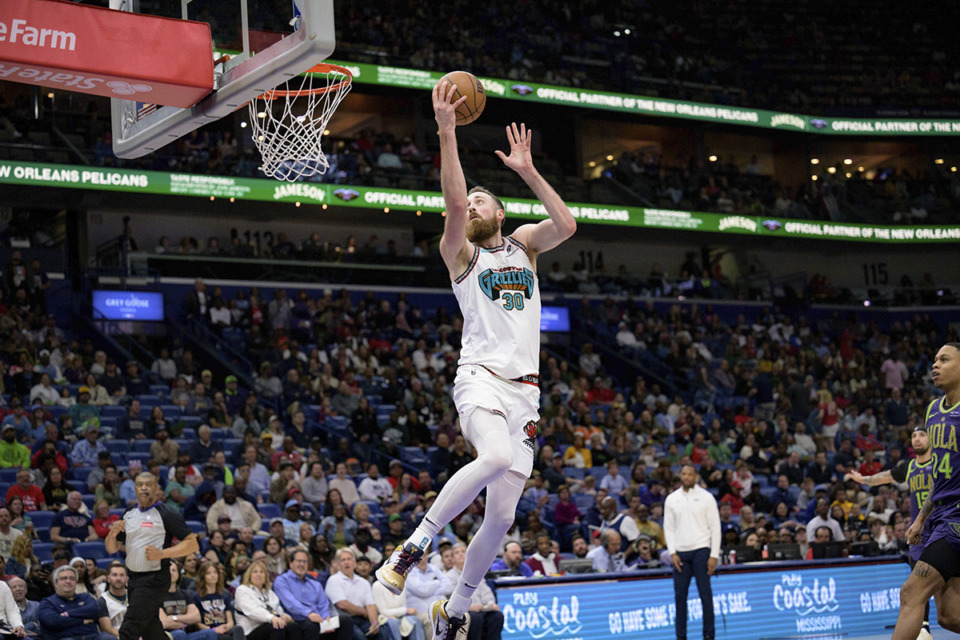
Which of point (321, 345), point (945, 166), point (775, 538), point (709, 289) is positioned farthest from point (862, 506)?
point (945, 166)

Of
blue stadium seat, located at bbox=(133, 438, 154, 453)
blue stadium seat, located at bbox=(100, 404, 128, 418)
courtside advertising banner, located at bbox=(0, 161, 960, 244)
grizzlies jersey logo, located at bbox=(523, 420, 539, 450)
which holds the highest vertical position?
courtside advertising banner, located at bbox=(0, 161, 960, 244)

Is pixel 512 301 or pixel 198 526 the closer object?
pixel 512 301

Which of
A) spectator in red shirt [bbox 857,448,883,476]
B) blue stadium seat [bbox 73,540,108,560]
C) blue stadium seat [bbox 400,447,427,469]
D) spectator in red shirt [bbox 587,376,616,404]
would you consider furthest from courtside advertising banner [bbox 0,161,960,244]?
blue stadium seat [bbox 73,540,108,560]

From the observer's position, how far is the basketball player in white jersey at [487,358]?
18.9ft

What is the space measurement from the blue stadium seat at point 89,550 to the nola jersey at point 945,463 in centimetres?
971

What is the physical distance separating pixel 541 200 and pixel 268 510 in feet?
34.7

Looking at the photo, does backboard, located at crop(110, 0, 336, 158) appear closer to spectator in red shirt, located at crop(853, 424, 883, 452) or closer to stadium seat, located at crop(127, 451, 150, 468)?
stadium seat, located at crop(127, 451, 150, 468)

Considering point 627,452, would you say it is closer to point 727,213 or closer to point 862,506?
point 862,506

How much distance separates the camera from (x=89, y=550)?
13.1m

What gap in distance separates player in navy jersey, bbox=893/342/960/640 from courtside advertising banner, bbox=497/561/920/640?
17.6 feet

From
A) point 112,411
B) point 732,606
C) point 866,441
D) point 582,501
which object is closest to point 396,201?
point 112,411

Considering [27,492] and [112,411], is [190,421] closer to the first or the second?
[112,411]

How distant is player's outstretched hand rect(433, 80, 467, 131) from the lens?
18.9ft

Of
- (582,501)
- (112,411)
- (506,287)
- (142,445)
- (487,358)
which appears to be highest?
(506,287)
